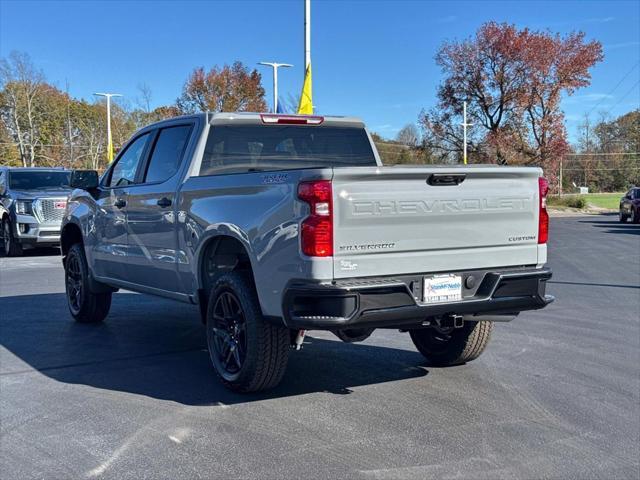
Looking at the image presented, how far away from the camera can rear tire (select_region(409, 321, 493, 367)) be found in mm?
5797

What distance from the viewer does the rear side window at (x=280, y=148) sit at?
598 cm

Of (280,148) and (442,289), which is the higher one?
(280,148)

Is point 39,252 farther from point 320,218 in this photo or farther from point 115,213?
point 320,218

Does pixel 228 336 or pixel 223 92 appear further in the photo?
pixel 223 92

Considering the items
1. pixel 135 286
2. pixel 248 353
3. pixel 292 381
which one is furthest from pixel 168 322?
pixel 248 353

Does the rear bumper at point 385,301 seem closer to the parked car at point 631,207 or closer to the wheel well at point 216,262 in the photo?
the wheel well at point 216,262

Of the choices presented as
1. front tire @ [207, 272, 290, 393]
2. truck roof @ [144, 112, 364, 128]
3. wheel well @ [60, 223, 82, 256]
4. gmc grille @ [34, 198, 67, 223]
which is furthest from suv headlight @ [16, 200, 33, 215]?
front tire @ [207, 272, 290, 393]

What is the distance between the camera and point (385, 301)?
4379 mm

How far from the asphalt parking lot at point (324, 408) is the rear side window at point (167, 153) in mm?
1672

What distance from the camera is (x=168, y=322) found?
804 cm

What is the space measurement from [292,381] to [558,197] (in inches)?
1895

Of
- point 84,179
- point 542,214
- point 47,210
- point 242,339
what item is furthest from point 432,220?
point 47,210

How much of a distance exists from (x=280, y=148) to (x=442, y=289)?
234 cm

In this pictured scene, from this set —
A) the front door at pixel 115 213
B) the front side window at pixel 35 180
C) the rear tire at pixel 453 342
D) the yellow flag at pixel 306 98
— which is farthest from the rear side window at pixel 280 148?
the yellow flag at pixel 306 98
